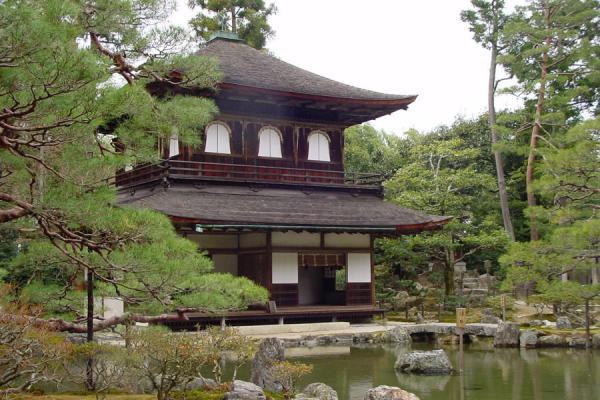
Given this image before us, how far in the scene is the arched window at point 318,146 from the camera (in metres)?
21.7

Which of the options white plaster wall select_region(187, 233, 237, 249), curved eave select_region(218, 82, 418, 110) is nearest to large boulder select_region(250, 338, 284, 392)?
white plaster wall select_region(187, 233, 237, 249)

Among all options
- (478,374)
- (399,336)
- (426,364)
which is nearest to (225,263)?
(399,336)

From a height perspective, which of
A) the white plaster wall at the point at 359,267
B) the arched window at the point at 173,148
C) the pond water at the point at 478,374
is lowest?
the pond water at the point at 478,374

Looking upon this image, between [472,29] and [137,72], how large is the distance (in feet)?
79.7

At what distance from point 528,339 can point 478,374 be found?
4863 mm

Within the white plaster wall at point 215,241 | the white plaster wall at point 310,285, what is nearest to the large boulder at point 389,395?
the white plaster wall at point 215,241

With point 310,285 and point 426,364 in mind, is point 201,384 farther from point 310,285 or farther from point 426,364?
point 310,285

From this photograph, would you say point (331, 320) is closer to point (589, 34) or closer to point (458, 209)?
point (458, 209)

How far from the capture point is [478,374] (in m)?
12.4

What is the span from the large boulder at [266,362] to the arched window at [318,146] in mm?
12244

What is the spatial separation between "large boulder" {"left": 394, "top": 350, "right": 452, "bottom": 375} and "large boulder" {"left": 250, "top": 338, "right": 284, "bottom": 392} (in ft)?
12.0

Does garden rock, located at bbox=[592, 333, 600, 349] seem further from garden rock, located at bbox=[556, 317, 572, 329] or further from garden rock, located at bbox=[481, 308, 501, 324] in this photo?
garden rock, located at bbox=[481, 308, 501, 324]

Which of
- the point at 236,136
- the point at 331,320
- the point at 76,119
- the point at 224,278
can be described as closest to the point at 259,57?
the point at 236,136

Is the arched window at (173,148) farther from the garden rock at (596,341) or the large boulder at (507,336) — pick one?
the garden rock at (596,341)
